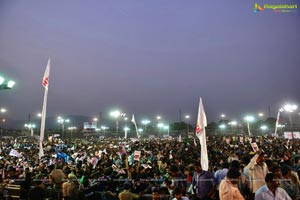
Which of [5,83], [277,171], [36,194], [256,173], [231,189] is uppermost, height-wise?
[5,83]

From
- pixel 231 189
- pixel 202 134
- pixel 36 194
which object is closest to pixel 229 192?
pixel 231 189

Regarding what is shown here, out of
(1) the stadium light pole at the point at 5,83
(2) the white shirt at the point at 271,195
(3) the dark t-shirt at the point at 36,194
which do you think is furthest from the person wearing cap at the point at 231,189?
(1) the stadium light pole at the point at 5,83

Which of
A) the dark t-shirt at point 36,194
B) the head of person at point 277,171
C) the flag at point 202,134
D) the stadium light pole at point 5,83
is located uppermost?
the stadium light pole at point 5,83

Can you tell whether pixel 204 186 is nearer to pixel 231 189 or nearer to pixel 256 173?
pixel 256 173

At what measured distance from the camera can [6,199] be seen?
8.94m

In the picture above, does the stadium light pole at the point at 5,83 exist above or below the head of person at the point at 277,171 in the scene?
above

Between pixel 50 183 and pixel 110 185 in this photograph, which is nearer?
pixel 110 185

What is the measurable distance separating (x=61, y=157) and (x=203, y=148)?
41.9 ft

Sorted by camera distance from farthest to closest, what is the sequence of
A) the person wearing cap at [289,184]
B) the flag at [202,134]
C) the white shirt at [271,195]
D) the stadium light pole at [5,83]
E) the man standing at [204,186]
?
the stadium light pole at [5,83] → the flag at [202,134] → the man standing at [204,186] → the person wearing cap at [289,184] → the white shirt at [271,195]

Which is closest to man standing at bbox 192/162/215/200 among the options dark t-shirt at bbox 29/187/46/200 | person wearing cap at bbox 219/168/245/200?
person wearing cap at bbox 219/168/245/200

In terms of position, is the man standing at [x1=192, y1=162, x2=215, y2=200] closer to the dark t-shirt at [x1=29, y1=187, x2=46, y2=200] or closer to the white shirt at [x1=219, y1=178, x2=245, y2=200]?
the white shirt at [x1=219, y1=178, x2=245, y2=200]

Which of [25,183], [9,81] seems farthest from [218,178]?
[9,81]

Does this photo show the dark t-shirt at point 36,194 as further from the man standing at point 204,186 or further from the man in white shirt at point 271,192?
the man in white shirt at point 271,192

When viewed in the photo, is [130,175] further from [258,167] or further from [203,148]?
[258,167]
